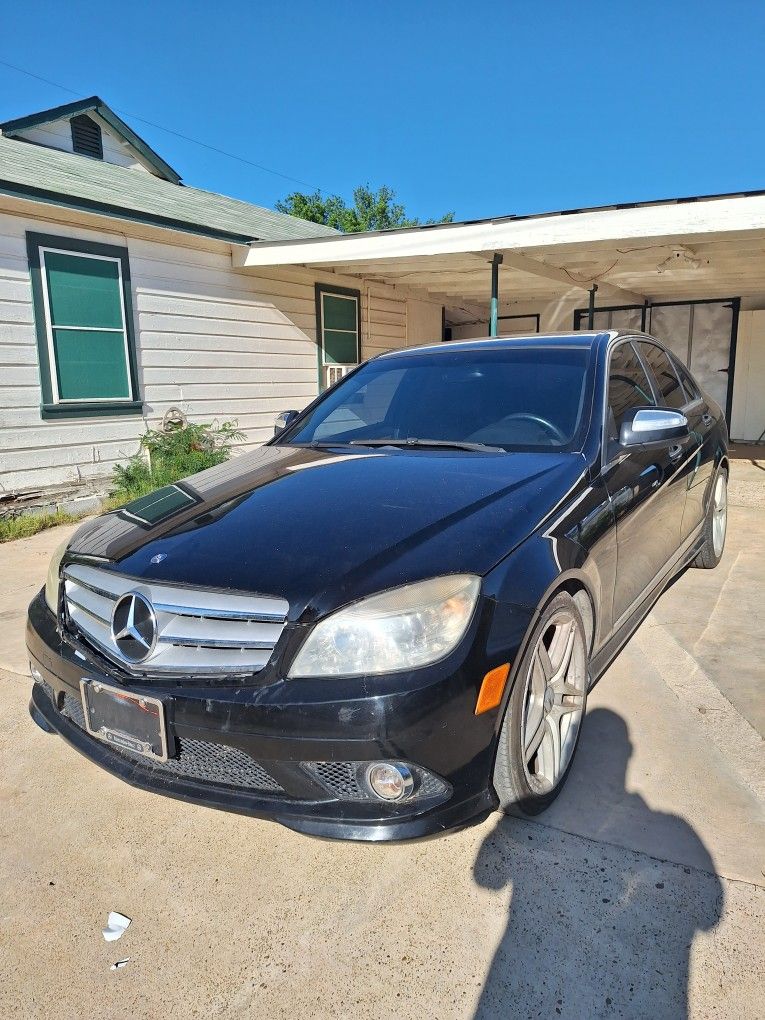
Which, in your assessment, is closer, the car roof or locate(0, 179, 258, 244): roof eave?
the car roof

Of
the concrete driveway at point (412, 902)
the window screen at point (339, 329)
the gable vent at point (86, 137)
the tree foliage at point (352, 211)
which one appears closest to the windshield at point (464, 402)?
the concrete driveway at point (412, 902)

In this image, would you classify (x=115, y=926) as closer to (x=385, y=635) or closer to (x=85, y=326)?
(x=385, y=635)

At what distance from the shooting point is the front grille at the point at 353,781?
1.76m

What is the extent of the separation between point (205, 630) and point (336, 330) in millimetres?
9068

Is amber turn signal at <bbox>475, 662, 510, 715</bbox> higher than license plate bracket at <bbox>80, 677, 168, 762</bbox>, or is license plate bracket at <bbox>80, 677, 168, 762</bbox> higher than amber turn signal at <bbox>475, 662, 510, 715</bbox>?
amber turn signal at <bbox>475, 662, 510, 715</bbox>

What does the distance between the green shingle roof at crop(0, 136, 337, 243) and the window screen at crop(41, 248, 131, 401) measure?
0.56m

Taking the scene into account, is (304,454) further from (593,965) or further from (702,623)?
(702,623)

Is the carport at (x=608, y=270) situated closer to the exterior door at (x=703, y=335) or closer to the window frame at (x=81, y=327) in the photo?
the exterior door at (x=703, y=335)

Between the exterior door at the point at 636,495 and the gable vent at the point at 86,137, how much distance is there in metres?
12.6

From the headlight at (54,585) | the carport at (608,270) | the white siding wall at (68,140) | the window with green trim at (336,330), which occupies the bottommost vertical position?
the headlight at (54,585)

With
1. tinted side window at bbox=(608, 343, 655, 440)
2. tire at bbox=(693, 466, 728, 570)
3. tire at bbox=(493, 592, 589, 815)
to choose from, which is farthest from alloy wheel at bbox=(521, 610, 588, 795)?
tire at bbox=(693, 466, 728, 570)

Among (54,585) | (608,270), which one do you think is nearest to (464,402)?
(54,585)

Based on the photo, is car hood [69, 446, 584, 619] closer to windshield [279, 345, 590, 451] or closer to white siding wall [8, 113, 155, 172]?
windshield [279, 345, 590, 451]

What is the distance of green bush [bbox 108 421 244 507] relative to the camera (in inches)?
289
